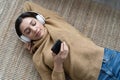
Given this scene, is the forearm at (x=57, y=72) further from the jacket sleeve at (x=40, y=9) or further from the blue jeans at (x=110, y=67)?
the jacket sleeve at (x=40, y=9)

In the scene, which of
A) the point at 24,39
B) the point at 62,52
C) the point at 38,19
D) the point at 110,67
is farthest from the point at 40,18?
the point at 110,67

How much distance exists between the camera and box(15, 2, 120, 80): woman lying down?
48.3 inches

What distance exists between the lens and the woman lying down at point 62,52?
1.23 metres

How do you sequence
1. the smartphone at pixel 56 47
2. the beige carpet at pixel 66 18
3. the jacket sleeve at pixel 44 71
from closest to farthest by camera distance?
the smartphone at pixel 56 47 < the jacket sleeve at pixel 44 71 < the beige carpet at pixel 66 18

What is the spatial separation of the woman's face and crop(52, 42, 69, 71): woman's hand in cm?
17

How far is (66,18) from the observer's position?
1557mm

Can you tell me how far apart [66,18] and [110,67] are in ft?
1.54

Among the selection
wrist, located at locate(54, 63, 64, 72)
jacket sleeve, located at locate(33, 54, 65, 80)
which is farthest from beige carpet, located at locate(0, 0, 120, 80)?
wrist, located at locate(54, 63, 64, 72)

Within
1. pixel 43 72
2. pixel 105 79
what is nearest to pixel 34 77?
pixel 43 72

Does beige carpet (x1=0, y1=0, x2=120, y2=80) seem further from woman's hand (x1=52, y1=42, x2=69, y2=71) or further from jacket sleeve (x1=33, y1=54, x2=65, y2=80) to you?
woman's hand (x1=52, y1=42, x2=69, y2=71)

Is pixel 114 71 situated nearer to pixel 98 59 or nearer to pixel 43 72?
pixel 98 59

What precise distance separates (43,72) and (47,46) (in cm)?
14

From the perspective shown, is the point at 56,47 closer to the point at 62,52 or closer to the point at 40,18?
the point at 62,52

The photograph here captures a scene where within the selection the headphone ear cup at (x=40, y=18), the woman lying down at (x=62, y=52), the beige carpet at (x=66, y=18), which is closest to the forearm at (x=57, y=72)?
the woman lying down at (x=62, y=52)
